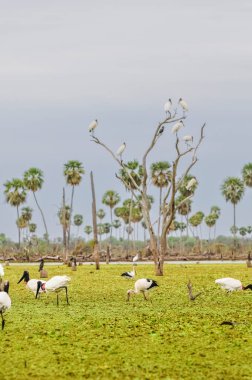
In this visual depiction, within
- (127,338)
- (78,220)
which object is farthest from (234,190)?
(127,338)

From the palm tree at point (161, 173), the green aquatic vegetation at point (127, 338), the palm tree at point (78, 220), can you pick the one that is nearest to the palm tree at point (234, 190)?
the palm tree at point (161, 173)

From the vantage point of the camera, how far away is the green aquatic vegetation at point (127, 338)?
43.9ft

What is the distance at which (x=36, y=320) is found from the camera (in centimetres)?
2055

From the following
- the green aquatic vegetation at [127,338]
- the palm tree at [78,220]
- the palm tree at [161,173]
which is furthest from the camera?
the palm tree at [78,220]

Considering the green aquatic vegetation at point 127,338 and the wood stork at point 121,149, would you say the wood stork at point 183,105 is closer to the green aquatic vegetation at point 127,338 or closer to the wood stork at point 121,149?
the wood stork at point 121,149

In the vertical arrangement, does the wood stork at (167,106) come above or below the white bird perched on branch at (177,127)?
above

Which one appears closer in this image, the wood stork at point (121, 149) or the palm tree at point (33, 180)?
the wood stork at point (121, 149)

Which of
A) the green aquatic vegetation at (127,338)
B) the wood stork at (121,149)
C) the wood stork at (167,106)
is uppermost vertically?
the wood stork at (167,106)

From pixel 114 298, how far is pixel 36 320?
778 cm

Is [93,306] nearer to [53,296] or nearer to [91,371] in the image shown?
[53,296]

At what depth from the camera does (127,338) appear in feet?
55.8

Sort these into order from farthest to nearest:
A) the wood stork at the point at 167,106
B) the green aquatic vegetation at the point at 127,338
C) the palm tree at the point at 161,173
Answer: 1. the palm tree at the point at 161,173
2. the wood stork at the point at 167,106
3. the green aquatic vegetation at the point at 127,338

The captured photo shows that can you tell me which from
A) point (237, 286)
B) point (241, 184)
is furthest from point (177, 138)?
point (241, 184)

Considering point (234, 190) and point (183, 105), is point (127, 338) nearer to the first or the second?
point (183, 105)
